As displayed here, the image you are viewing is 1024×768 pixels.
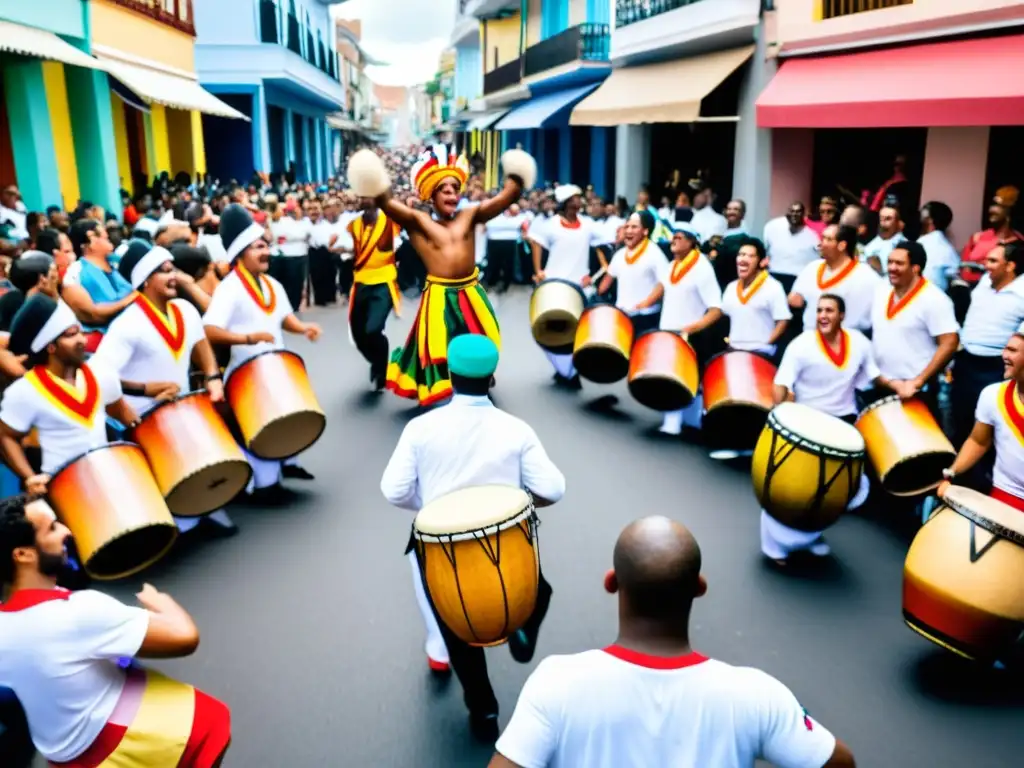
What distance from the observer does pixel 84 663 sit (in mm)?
2586

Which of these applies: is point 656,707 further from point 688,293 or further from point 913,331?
point 688,293

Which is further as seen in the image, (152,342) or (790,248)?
(790,248)

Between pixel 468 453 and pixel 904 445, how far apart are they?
2.74 meters

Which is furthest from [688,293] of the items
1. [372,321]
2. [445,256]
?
[372,321]

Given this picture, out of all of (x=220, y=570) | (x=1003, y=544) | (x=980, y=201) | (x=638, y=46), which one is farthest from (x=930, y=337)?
(x=638, y=46)

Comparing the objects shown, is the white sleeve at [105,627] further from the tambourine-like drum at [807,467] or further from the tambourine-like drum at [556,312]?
the tambourine-like drum at [556,312]

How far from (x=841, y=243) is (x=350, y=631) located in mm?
4140

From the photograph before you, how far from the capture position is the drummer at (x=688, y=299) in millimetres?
7262

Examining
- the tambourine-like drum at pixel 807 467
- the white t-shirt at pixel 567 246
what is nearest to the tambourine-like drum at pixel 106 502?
the tambourine-like drum at pixel 807 467

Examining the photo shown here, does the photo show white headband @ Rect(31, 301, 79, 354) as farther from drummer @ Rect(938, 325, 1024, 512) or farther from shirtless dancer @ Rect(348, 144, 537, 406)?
drummer @ Rect(938, 325, 1024, 512)

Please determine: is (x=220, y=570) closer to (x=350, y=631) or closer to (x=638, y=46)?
(x=350, y=631)

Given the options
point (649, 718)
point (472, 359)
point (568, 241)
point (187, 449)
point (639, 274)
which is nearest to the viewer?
point (649, 718)

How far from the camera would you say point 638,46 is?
17.5m

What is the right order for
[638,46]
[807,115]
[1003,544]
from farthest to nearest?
[638,46] < [807,115] < [1003,544]
